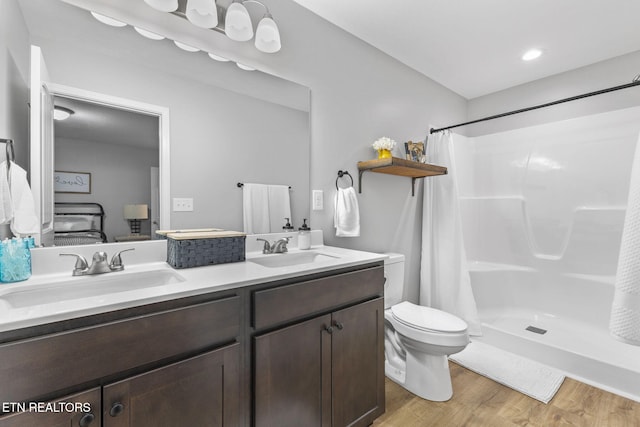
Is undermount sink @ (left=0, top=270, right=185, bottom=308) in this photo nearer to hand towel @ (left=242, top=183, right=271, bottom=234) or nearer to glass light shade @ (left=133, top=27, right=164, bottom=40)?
hand towel @ (left=242, top=183, right=271, bottom=234)

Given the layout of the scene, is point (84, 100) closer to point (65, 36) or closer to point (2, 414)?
point (65, 36)

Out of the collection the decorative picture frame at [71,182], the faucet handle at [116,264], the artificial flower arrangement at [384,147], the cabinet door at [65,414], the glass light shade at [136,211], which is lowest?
the cabinet door at [65,414]

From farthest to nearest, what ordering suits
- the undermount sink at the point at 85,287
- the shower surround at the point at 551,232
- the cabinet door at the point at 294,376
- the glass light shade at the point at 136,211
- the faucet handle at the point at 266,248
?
1. the shower surround at the point at 551,232
2. the faucet handle at the point at 266,248
3. the glass light shade at the point at 136,211
4. the cabinet door at the point at 294,376
5. the undermount sink at the point at 85,287

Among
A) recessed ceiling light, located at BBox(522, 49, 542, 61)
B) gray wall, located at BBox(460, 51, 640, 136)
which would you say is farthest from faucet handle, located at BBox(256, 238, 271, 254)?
gray wall, located at BBox(460, 51, 640, 136)

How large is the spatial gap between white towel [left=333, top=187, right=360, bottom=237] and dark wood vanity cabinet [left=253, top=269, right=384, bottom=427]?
18.4 inches

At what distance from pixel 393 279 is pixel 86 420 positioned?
1.73 metres

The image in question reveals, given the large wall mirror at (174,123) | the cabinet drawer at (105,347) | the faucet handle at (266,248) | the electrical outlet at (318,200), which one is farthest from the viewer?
the electrical outlet at (318,200)

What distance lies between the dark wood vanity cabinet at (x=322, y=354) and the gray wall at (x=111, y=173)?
29.6 inches

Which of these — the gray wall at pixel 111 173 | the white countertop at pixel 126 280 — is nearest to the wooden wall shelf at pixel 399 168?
the white countertop at pixel 126 280

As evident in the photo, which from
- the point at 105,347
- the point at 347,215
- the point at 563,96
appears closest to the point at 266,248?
the point at 347,215

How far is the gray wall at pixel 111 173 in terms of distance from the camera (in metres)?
1.17

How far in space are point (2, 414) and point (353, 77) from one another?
2242 millimetres

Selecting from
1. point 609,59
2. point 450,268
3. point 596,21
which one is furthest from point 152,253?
point 609,59

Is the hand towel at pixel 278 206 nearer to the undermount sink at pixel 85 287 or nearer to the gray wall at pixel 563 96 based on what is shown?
the undermount sink at pixel 85 287
